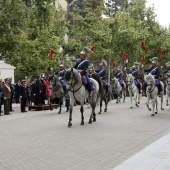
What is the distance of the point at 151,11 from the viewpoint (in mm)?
56438

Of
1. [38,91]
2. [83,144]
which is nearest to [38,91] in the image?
[38,91]

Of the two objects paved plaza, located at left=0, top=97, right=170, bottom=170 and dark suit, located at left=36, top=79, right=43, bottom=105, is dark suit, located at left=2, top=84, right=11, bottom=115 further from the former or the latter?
paved plaza, located at left=0, top=97, right=170, bottom=170

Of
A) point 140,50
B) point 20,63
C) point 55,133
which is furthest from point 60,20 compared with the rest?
point 55,133

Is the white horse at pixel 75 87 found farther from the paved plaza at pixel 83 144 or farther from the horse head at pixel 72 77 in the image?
the paved plaza at pixel 83 144

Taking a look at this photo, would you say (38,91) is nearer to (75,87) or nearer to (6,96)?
(6,96)

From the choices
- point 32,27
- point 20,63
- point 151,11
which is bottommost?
point 20,63

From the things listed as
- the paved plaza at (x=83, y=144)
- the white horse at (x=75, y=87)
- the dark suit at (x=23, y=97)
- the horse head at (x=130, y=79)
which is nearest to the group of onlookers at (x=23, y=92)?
the dark suit at (x=23, y=97)

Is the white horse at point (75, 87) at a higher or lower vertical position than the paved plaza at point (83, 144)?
higher

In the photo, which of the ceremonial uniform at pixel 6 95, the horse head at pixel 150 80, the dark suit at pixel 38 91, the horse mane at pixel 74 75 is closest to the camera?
the horse mane at pixel 74 75

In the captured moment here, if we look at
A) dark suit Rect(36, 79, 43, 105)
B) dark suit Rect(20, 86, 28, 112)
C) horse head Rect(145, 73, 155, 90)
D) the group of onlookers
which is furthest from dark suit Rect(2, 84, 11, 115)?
horse head Rect(145, 73, 155, 90)

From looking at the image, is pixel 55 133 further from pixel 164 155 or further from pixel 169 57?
pixel 169 57

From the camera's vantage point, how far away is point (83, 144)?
11.5m

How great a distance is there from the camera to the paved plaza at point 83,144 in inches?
349

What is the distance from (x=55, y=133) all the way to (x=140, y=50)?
37.0 m
